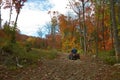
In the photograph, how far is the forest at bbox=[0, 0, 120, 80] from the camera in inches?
616

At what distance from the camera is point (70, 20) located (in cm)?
5716

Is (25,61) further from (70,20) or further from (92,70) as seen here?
(70,20)

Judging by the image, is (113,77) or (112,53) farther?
(112,53)

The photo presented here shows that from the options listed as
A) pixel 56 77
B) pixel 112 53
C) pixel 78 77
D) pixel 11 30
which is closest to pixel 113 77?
pixel 78 77

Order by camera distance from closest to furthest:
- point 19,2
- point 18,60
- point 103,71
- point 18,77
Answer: point 18,77
point 103,71
point 18,60
point 19,2

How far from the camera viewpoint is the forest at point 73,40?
51.3 feet

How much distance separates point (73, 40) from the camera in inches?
2275

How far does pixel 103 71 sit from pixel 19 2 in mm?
21704

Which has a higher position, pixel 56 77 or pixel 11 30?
pixel 11 30

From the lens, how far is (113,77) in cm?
1196

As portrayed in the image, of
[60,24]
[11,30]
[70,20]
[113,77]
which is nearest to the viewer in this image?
[113,77]

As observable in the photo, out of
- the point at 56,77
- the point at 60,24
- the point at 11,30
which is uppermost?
the point at 60,24

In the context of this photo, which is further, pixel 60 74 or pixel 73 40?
pixel 73 40

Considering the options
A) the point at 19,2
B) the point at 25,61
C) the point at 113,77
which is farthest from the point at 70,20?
the point at 113,77
